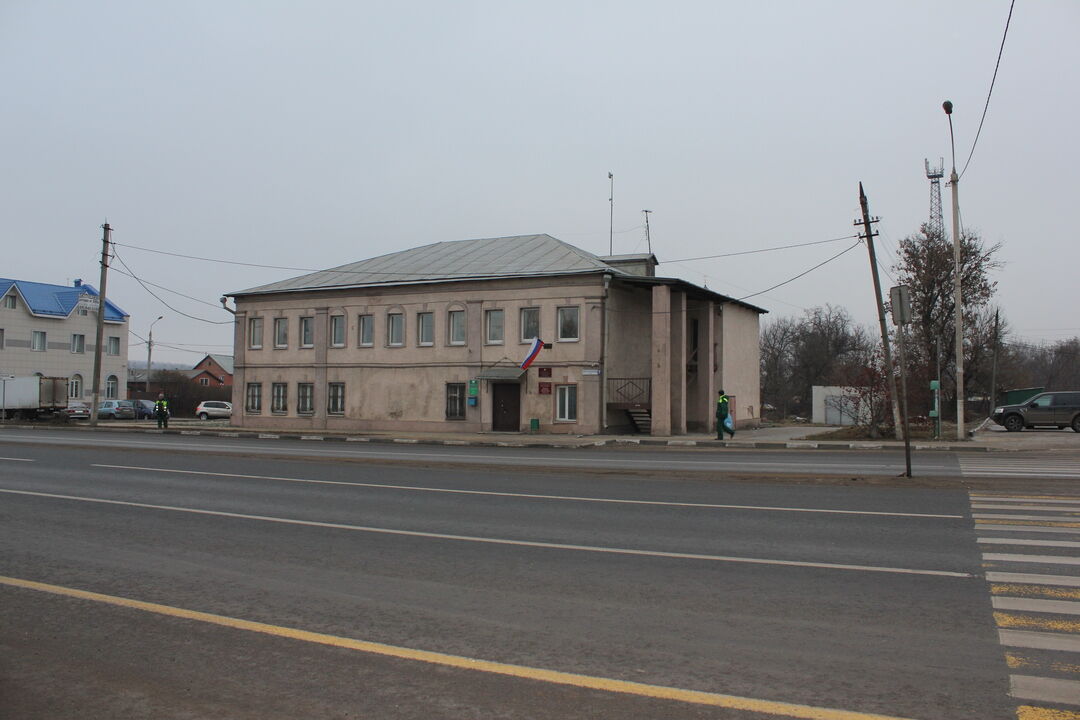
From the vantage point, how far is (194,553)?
8656 mm

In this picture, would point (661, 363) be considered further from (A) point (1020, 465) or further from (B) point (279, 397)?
(B) point (279, 397)

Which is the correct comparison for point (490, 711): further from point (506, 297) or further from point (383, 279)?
point (383, 279)

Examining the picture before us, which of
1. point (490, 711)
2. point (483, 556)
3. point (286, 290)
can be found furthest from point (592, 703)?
point (286, 290)

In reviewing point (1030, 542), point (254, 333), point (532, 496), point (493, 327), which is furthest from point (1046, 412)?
point (254, 333)

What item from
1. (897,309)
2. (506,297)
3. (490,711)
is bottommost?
(490,711)

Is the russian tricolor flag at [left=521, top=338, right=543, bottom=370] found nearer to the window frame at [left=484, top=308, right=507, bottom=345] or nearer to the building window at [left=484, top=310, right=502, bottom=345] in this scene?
the window frame at [left=484, top=308, right=507, bottom=345]

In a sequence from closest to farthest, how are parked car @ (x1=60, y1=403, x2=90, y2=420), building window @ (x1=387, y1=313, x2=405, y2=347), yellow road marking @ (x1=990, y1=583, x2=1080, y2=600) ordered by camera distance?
yellow road marking @ (x1=990, y1=583, x2=1080, y2=600) < building window @ (x1=387, y1=313, x2=405, y2=347) < parked car @ (x1=60, y1=403, x2=90, y2=420)

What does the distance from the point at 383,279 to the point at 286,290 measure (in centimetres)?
583

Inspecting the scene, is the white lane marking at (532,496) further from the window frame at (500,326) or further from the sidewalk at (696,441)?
the window frame at (500,326)

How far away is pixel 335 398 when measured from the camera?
1636 inches

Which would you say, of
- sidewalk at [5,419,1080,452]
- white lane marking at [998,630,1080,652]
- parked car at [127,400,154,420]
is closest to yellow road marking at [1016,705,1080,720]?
white lane marking at [998,630,1080,652]

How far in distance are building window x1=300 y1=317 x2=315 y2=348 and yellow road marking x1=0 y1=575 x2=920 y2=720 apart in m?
36.9

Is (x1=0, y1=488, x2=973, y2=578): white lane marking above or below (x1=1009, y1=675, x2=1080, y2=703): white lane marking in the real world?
above

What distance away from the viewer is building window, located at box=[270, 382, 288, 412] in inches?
1704
